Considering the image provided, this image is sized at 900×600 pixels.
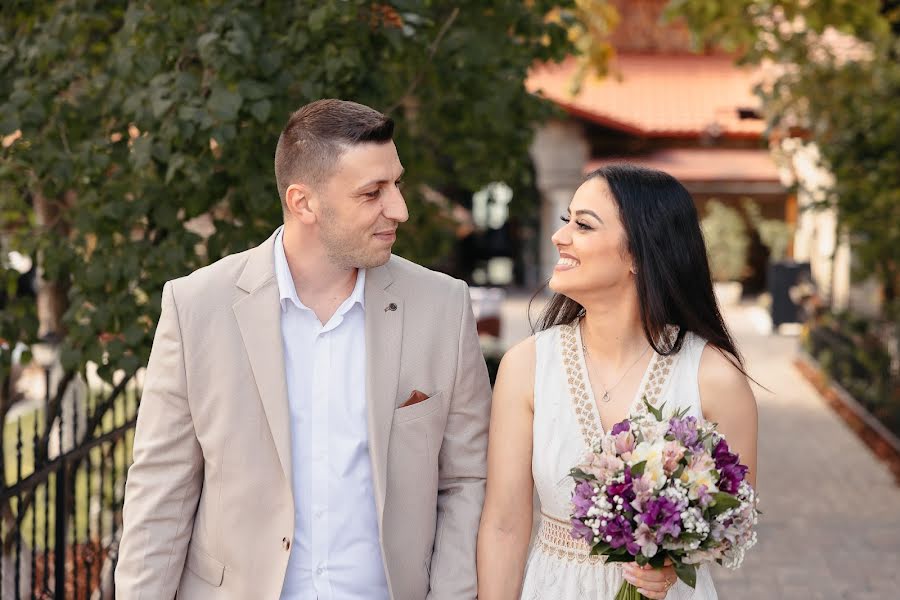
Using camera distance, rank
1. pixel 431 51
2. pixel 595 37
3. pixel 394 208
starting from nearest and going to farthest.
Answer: pixel 394 208 → pixel 431 51 → pixel 595 37

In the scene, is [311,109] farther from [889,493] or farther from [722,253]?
[722,253]

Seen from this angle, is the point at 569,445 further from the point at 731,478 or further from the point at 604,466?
the point at 731,478

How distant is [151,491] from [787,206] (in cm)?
2808

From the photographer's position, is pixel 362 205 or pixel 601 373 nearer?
pixel 362 205

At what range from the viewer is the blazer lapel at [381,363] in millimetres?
2900

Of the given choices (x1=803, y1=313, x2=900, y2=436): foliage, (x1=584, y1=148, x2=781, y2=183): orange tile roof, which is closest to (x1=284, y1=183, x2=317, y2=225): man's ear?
(x1=803, y1=313, x2=900, y2=436): foliage

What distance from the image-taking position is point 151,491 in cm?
293

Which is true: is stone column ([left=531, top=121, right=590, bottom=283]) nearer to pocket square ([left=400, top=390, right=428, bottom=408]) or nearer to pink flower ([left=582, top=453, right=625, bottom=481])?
pocket square ([left=400, top=390, right=428, bottom=408])

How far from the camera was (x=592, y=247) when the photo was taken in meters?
3.04

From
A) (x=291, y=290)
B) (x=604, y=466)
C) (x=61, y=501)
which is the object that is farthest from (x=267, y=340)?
(x=61, y=501)

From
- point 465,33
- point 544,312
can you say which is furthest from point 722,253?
point 544,312

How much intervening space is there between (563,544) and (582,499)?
557 millimetres

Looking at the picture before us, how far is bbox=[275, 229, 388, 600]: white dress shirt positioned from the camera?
2922 mm

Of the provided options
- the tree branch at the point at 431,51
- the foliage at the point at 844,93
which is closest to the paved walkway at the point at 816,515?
the foliage at the point at 844,93
